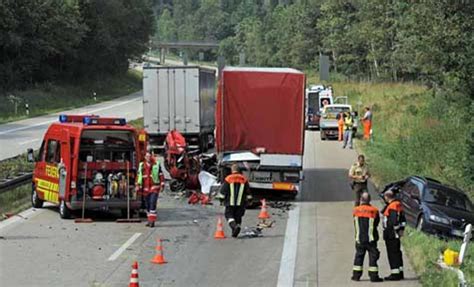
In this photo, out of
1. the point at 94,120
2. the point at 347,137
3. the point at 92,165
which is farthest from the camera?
the point at 347,137

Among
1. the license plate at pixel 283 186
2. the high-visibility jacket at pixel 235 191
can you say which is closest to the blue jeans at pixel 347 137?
the license plate at pixel 283 186

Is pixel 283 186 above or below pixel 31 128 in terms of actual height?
above

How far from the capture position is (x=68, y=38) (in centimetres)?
7425

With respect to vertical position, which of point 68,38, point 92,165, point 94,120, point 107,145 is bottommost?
point 92,165

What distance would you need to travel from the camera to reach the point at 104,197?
721 inches

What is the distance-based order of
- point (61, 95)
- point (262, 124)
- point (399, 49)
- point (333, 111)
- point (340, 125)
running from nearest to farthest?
point (262, 124) < point (340, 125) < point (333, 111) < point (399, 49) < point (61, 95)

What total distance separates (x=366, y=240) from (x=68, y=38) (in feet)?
212

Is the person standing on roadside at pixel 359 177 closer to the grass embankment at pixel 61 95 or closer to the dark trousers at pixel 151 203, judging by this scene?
the dark trousers at pixel 151 203

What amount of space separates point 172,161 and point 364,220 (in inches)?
450

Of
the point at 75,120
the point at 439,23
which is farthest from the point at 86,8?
the point at 75,120

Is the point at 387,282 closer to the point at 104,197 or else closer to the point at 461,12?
the point at 104,197

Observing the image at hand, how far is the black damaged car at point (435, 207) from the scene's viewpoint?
741 inches

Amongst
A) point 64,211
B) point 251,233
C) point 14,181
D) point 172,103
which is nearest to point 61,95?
point 172,103

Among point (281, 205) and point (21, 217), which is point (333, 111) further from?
point (21, 217)
